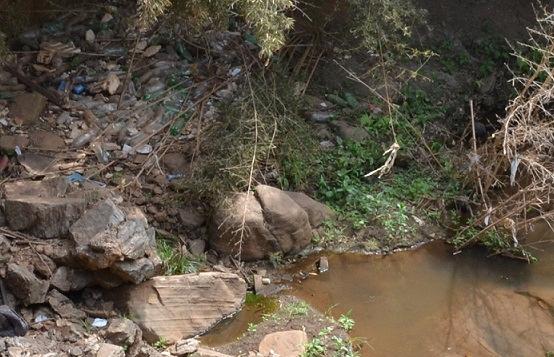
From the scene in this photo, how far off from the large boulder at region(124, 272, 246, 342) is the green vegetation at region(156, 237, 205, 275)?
0.22 m

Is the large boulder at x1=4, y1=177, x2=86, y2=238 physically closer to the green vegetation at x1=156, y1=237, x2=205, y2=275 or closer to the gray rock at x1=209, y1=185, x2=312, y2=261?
the green vegetation at x1=156, y1=237, x2=205, y2=275

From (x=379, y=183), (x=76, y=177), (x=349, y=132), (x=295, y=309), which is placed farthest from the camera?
(x=349, y=132)

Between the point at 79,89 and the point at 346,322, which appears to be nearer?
the point at 346,322

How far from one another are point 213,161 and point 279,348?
1584 mm

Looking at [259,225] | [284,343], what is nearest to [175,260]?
[259,225]

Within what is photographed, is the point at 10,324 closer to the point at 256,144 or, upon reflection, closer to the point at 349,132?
the point at 256,144

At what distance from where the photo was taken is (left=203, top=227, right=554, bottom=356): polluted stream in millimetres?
4910

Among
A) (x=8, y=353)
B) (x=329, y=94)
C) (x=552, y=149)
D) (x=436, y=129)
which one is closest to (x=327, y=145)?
(x=329, y=94)

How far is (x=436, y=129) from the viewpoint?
6727mm

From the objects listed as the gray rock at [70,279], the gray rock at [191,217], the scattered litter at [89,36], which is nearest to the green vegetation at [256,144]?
the gray rock at [191,217]

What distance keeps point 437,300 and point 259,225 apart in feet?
4.63

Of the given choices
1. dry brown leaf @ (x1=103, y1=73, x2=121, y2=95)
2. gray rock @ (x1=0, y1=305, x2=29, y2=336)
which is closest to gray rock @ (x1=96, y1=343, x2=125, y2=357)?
gray rock @ (x1=0, y1=305, x2=29, y2=336)

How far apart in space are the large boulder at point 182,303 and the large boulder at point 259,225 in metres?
0.40

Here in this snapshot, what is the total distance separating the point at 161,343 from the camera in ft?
15.1
